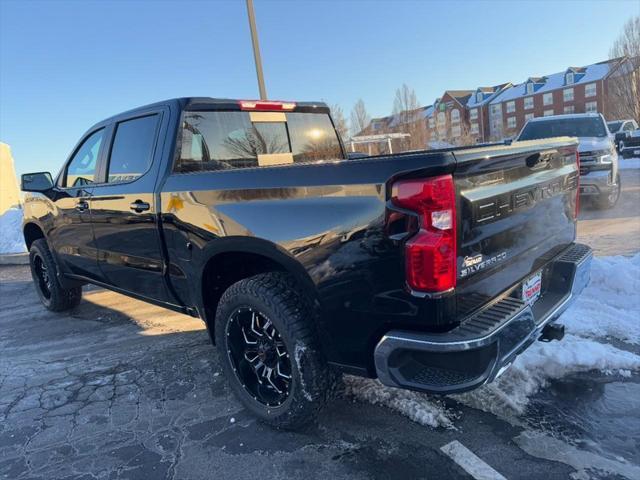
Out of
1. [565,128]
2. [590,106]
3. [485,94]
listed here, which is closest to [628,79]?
[565,128]

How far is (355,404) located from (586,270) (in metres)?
1.71

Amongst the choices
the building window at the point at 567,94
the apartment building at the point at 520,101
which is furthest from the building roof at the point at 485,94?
the building window at the point at 567,94

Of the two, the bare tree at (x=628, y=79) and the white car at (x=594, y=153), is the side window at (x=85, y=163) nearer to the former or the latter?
the white car at (x=594, y=153)

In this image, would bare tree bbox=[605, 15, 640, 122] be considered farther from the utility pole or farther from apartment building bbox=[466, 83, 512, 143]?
apartment building bbox=[466, 83, 512, 143]

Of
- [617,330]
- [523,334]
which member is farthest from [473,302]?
[617,330]

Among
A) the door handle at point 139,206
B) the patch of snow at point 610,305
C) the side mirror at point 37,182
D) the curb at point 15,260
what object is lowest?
the patch of snow at point 610,305

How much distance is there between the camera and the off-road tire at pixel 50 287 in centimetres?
516

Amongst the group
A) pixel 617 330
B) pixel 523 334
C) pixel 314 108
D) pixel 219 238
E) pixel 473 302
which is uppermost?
pixel 314 108

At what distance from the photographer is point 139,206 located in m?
3.44

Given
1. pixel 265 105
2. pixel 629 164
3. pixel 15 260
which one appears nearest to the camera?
pixel 265 105

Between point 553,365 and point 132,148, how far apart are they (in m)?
3.41

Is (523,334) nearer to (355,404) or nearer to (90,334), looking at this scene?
(355,404)

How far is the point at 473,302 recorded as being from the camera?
2.22m

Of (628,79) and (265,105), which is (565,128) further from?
(628,79)
